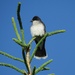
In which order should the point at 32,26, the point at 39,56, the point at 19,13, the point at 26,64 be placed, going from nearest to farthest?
1. the point at 26,64
2. the point at 19,13
3. the point at 39,56
4. the point at 32,26

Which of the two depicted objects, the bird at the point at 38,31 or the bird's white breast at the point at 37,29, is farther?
the bird's white breast at the point at 37,29

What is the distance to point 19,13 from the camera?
7.57 ft

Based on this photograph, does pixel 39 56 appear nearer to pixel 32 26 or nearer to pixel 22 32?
pixel 32 26

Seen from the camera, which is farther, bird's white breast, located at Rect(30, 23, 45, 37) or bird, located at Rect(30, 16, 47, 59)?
bird's white breast, located at Rect(30, 23, 45, 37)

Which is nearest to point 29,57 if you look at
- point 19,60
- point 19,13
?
point 19,60

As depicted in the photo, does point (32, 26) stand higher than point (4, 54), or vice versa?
point (32, 26)

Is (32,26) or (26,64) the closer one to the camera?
(26,64)

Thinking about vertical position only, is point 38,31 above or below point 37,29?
below

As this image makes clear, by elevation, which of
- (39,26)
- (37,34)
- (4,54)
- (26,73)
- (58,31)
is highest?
(39,26)

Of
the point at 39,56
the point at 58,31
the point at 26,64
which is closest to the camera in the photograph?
the point at 26,64

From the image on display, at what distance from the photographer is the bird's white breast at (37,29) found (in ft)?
22.7

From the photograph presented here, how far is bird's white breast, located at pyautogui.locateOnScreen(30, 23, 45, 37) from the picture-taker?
22.7 ft

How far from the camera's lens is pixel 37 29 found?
7160 millimetres

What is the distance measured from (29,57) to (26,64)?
0.81 ft
